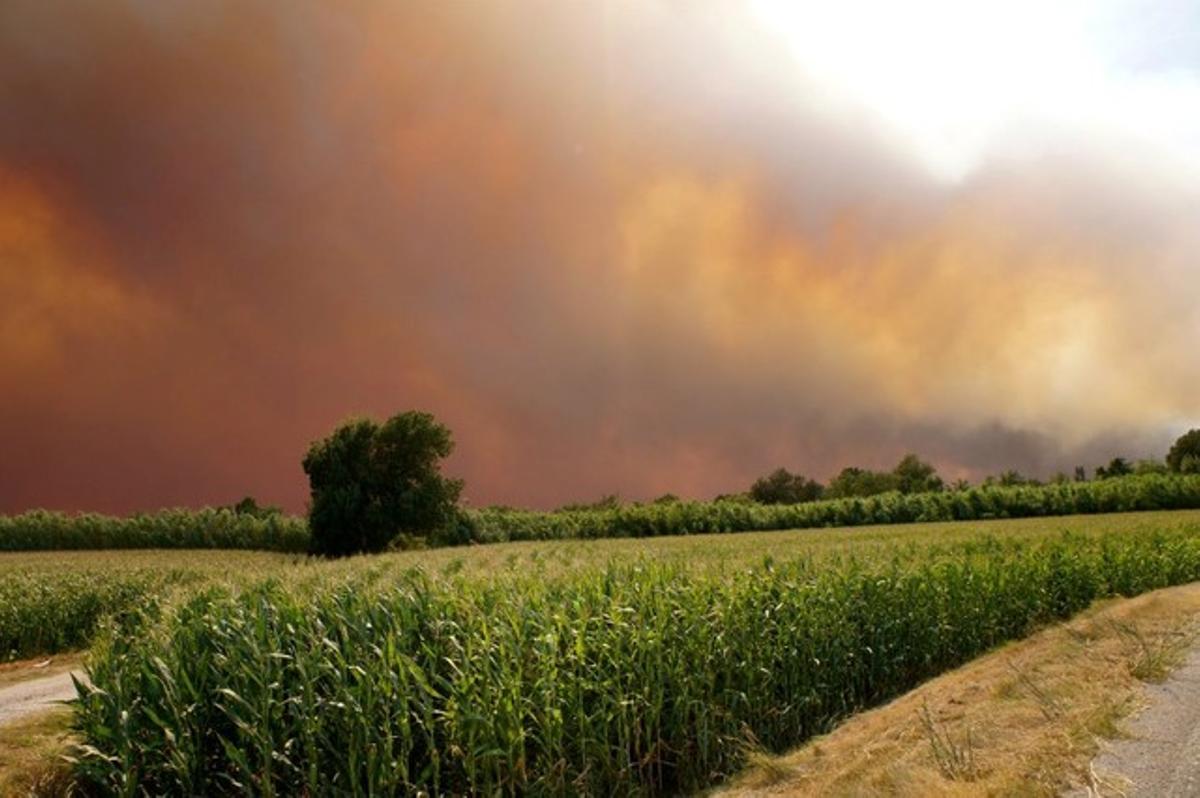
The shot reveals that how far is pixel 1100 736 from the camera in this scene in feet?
32.9

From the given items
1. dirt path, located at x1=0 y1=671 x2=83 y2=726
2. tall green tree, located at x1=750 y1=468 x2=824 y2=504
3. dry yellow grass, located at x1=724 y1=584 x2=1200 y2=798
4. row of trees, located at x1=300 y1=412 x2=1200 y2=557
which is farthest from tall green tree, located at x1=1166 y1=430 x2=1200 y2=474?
dirt path, located at x1=0 y1=671 x2=83 y2=726

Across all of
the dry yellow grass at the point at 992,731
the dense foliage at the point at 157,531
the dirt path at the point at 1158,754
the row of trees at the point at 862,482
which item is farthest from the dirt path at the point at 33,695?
the row of trees at the point at 862,482

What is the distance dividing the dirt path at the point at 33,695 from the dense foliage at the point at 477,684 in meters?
3.44

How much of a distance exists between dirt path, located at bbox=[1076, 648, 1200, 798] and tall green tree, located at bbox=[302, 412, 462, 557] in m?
51.0

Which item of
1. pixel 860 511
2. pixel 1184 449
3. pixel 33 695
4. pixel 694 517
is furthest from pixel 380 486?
pixel 1184 449

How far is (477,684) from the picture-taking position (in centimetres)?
948

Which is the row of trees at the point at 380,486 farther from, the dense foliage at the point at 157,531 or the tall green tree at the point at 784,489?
the tall green tree at the point at 784,489

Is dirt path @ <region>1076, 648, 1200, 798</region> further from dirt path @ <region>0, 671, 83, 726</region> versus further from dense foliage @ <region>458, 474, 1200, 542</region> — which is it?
dense foliage @ <region>458, 474, 1200, 542</region>

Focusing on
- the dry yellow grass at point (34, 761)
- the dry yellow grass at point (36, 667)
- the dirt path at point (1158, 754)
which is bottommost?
the dry yellow grass at point (36, 667)

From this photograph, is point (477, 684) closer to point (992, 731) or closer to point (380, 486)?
point (992, 731)

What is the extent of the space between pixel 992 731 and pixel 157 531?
78.9 m

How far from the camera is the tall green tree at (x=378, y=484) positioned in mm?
59375

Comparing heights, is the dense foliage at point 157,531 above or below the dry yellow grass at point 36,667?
above

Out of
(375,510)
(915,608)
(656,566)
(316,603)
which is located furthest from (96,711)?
(375,510)
